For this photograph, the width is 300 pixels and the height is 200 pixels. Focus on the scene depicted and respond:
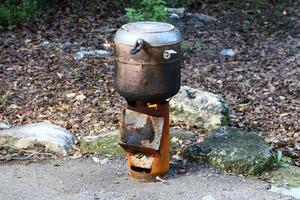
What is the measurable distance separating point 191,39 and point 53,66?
2.47 metres

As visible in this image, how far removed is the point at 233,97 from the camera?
714 centimetres

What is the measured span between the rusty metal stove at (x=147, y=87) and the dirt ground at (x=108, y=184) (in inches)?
6.3

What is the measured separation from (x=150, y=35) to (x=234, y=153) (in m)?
1.22

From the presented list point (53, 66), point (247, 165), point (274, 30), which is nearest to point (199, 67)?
point (53, 66)

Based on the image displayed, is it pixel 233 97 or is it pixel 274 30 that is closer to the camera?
pixel 233 97

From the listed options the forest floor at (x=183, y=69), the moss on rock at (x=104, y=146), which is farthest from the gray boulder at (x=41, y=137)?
the forest floor at (x=183, y=69)

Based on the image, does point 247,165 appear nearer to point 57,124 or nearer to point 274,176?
point 274,176

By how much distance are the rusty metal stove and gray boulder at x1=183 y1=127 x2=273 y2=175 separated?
0.41 metres

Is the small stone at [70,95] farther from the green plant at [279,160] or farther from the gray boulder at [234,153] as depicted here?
the green plant at [279,160]

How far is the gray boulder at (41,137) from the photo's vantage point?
5.24 meters

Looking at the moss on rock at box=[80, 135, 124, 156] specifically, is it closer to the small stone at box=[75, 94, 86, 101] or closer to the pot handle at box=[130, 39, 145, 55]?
the pot handle at box=[130, 39, 145, 55]

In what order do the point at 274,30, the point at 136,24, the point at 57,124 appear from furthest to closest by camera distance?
1. the point at 274,30
2. the point at 57,124
3. the point at 136,24

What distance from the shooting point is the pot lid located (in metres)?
4.30

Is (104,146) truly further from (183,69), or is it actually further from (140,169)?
(183,69)
